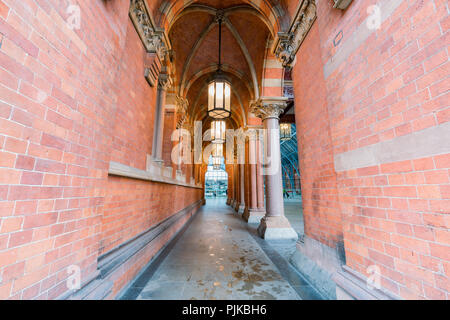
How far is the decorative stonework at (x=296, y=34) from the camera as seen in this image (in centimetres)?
270

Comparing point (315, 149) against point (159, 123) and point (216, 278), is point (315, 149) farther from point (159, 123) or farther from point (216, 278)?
point (159, 123)

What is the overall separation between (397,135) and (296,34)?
2.85 m

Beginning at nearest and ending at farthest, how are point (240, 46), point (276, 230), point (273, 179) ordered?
point (276, 230) → point (273, 179) → point (240, 46)

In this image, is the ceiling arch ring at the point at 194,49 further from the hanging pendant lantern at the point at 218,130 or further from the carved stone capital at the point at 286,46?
the carved stone capital at the point at 286,46

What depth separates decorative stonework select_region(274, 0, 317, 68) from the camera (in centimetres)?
270

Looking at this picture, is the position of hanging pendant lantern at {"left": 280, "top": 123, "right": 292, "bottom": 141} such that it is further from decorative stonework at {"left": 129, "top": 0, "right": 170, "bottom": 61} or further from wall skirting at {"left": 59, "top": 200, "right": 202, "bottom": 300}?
wall skirting at {"left": 59, "top": 200, "right": 202, "bottom": 300}

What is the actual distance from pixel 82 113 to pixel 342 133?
2.31 meters

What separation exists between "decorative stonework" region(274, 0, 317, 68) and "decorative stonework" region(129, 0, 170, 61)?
7.42 feet

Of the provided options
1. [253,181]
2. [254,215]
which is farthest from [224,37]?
[254,215]

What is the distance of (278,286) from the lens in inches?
88.6

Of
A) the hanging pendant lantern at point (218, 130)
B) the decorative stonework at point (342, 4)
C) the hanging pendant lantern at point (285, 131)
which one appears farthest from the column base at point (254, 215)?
the decorative stonework at point (342, 4)

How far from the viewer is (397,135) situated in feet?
3.94

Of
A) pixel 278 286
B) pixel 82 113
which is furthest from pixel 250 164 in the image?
pixel 82 113
